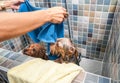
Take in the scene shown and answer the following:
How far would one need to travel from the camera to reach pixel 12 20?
0.47m

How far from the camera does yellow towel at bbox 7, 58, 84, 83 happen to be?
2.08 ft

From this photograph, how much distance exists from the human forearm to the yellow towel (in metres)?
0.27

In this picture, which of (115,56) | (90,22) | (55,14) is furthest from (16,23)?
(90,22)

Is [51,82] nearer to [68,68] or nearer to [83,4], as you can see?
[68,68]

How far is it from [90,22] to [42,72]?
764mm

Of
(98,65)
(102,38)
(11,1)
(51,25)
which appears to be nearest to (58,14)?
(51,25)

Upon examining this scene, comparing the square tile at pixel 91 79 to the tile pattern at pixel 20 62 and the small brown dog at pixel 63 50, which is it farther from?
the small brown dog at pixel 63 50

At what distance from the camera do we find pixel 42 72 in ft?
2.23

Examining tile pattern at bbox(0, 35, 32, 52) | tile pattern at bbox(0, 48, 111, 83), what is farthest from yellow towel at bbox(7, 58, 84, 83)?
tile pattern at bbox(0, 35, 32, 52)

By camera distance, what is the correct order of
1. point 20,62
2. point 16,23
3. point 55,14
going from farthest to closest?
1. point 20,62
2. point 55,14
3. point 16,23

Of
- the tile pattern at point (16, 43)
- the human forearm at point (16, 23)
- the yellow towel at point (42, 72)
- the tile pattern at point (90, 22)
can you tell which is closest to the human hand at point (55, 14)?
the human forearm at point (16, 23)

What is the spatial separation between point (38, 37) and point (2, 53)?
268 millimetres

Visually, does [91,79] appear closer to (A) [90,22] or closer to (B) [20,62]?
(B) [20,62]

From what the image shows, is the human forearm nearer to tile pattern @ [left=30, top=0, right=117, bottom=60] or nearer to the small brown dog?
the small brown dog
